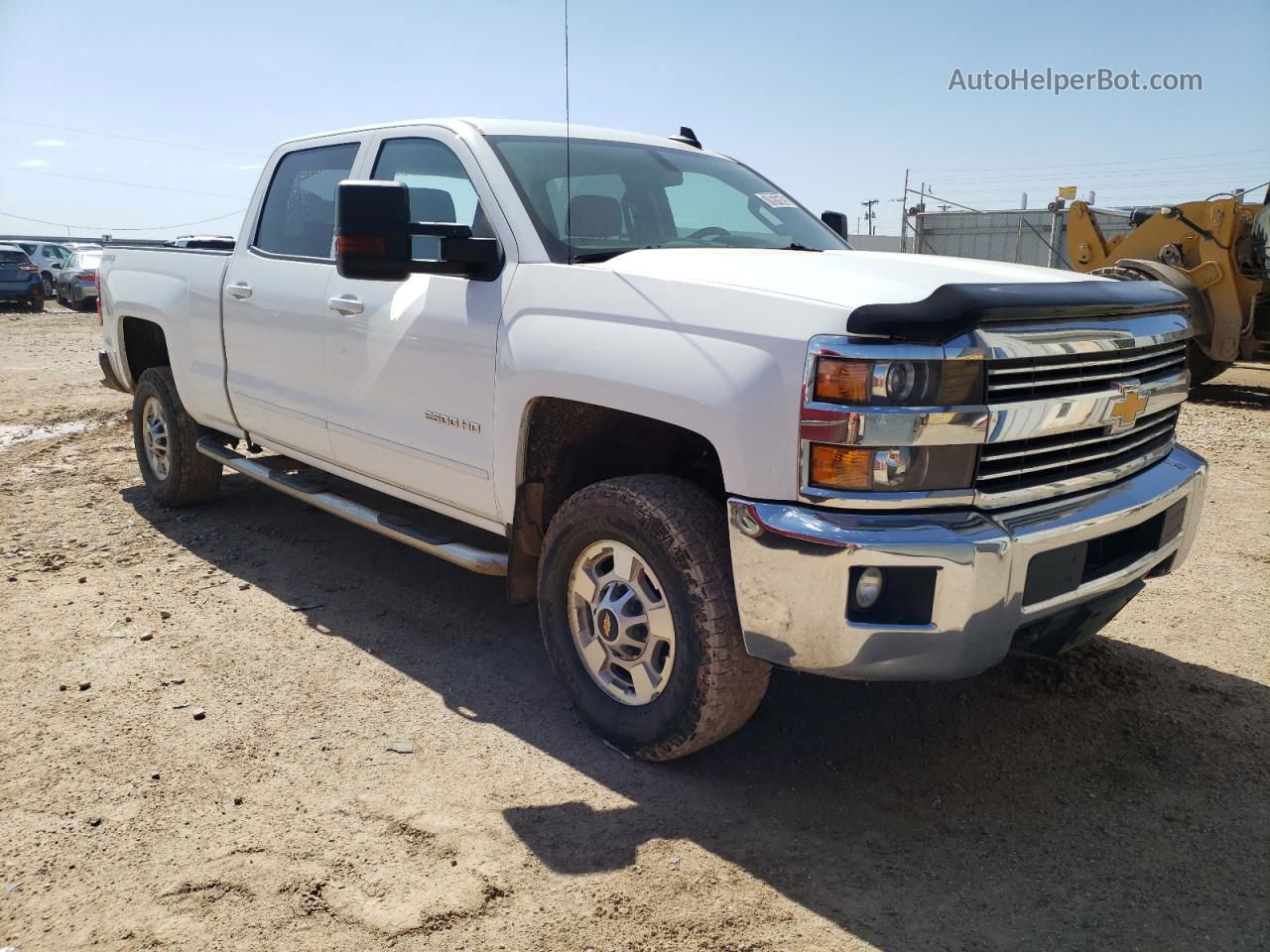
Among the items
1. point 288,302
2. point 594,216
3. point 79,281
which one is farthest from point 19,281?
point 594,216

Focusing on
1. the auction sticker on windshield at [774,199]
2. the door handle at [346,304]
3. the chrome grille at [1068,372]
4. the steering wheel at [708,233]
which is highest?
the auction sticker on windshield at [774,199]

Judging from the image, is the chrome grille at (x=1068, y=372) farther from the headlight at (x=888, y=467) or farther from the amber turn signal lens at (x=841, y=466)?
the amber turn signal lens at (x=841, y=466)

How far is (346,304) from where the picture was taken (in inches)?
159

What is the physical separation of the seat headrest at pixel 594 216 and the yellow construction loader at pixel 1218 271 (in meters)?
8.43

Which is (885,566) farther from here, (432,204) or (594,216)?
(432,204)

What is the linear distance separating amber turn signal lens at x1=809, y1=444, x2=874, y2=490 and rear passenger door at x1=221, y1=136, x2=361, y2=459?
246 cm

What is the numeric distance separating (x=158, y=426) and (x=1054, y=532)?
515 cm

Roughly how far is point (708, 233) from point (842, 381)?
5.26 ft

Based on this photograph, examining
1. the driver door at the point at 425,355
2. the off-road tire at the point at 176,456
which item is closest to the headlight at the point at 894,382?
the driver door at the point at 425,355

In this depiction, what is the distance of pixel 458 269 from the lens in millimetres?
3453

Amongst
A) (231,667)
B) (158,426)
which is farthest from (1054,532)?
(158,426)

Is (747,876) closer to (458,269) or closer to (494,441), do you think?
(494,441)

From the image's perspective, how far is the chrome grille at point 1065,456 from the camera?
8.54 ft

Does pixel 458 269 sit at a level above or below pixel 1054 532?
above
